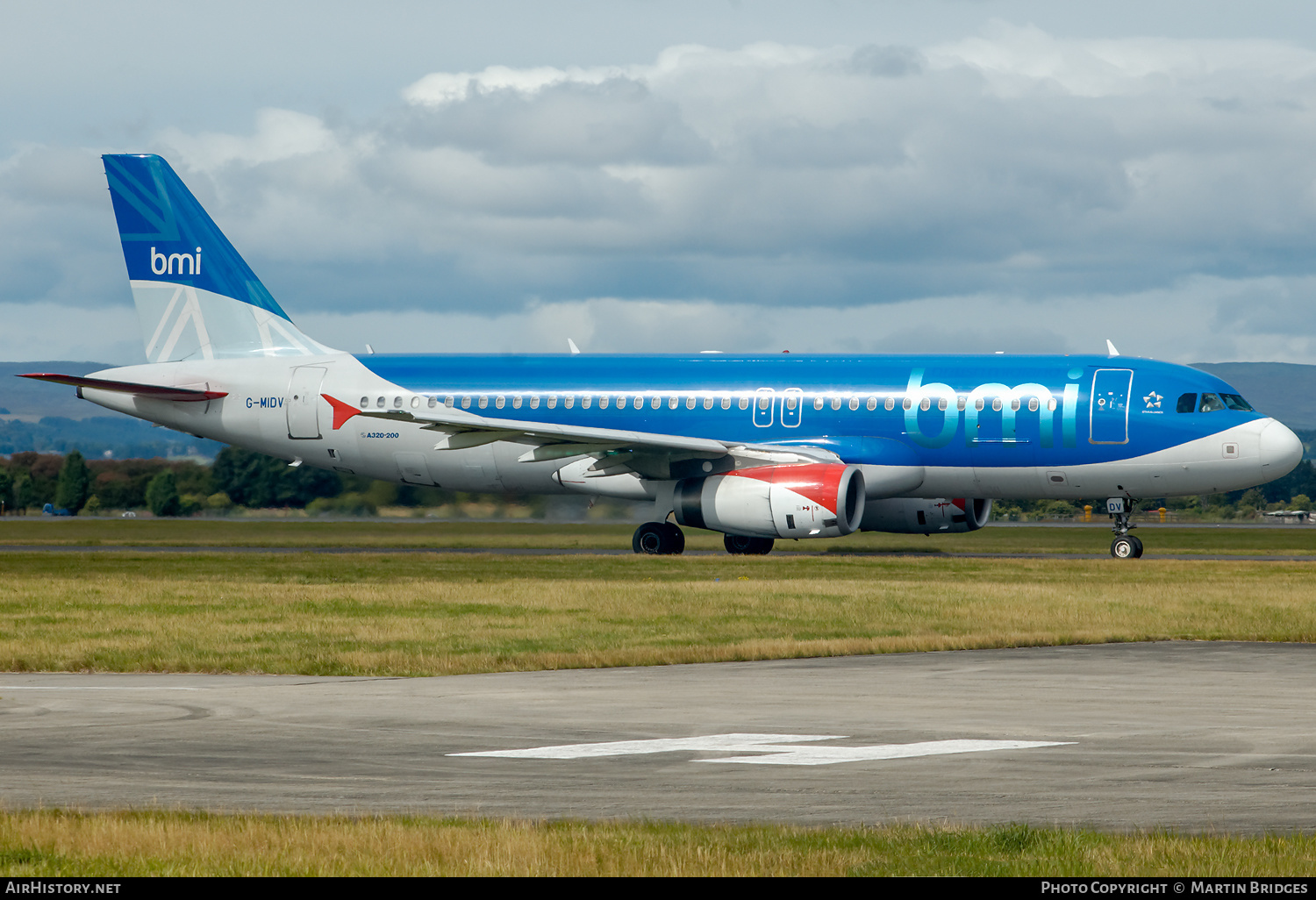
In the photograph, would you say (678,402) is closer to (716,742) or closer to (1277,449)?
(1277,449)

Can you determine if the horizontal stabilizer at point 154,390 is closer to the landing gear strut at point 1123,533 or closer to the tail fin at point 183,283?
the tail fin at point 183,283

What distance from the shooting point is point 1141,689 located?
1627 centimetres

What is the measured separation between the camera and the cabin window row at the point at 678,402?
37469 millimetres

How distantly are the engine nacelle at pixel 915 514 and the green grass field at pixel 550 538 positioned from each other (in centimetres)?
68

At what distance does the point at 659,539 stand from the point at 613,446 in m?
3.11

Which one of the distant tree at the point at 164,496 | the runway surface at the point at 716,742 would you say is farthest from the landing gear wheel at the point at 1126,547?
the distant tree at the point at 164,496

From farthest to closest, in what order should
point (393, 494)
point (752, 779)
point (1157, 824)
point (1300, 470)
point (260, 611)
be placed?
point (1300, 470)
point (393, 494)
point (260, 611)
point (752, 779)
point (1157, 824)

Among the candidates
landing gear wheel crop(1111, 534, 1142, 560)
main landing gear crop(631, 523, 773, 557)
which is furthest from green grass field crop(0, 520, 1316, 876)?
main landing gear crop(631, 523, 773, 557)

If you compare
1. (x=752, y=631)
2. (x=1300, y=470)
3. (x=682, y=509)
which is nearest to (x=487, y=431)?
(x=682, y=509)

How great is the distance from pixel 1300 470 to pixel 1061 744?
8118 centimetres

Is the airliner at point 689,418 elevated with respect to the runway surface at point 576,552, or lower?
elevated

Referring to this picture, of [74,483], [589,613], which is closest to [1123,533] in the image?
[589,613]

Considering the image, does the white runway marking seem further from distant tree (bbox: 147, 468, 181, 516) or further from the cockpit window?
distant tree (bbox: 147, 468, 181, 516)

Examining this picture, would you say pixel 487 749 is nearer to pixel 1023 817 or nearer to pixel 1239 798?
pixel 1023 817
